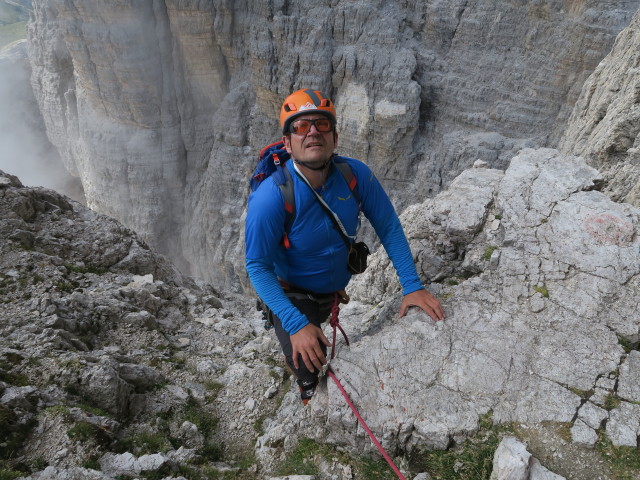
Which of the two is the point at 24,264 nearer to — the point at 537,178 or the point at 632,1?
the point at 537,178

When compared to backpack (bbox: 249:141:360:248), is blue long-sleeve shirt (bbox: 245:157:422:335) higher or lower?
lower

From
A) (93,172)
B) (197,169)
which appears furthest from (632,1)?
(93,172)

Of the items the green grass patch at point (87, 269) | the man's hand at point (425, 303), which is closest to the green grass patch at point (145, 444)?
the man's hand at point (425, 303)

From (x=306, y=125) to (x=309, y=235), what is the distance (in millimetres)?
894

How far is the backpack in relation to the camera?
3.19m

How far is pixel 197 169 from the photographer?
88.8 feet

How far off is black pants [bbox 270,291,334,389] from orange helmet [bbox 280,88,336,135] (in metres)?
1.54

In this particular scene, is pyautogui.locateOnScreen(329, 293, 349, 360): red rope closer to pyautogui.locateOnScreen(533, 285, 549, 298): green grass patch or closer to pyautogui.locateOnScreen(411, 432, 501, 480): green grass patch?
pyautogui.locateOnScreen(411, 432, 501, 480): green grass patch

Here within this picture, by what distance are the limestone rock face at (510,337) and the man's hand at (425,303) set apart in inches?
3.4

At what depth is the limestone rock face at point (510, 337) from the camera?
3.04m

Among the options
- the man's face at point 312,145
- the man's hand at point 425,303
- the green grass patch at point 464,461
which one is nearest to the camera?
the green grass patch at point 464,461

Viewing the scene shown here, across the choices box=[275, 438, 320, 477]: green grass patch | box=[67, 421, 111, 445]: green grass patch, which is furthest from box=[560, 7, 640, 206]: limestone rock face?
box=[67, 421, 111, 445]: green grass patch

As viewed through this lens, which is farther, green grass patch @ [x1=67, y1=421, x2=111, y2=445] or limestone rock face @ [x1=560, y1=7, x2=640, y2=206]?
limestone rock face @ [x1=560, y1=7, x2=640, y2=206]

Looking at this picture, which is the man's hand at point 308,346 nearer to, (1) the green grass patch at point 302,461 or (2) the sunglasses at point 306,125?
(1) the green grass patch at point 302,461
